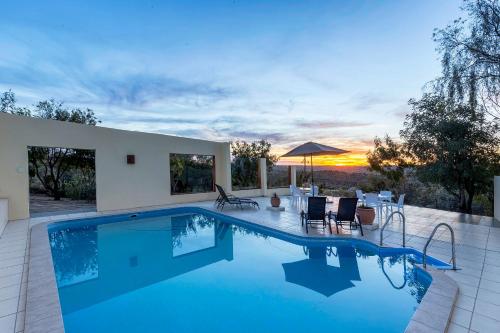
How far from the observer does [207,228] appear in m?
8.13

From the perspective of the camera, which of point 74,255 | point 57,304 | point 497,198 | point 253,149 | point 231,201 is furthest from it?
point 253,149

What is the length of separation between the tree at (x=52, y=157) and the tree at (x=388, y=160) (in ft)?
45.9

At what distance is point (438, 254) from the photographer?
15.4 feet

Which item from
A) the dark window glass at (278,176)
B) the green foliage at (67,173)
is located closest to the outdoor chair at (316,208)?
the dark window glass at (278,176)

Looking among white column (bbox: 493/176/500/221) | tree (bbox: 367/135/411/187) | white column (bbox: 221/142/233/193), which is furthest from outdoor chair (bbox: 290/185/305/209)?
white column (bbox: 493/176/500/221)

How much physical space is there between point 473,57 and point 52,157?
17.6 m

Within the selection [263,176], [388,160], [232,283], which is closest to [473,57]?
[388,160]

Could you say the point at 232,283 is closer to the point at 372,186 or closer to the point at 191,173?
the point at 191,173

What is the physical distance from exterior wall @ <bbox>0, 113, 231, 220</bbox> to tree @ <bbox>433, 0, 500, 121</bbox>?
9173 millimetres

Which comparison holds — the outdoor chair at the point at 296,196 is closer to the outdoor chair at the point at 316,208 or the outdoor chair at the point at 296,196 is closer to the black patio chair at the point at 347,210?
the outdoor chair at the point at 316,208

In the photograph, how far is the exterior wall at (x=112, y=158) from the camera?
781 centimetres

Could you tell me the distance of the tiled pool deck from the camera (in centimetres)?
277

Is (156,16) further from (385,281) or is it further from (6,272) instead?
(385,281)

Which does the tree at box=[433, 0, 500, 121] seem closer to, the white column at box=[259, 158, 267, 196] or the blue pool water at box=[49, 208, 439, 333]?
the blue pool water at box=[49, 208, 439, 333]
